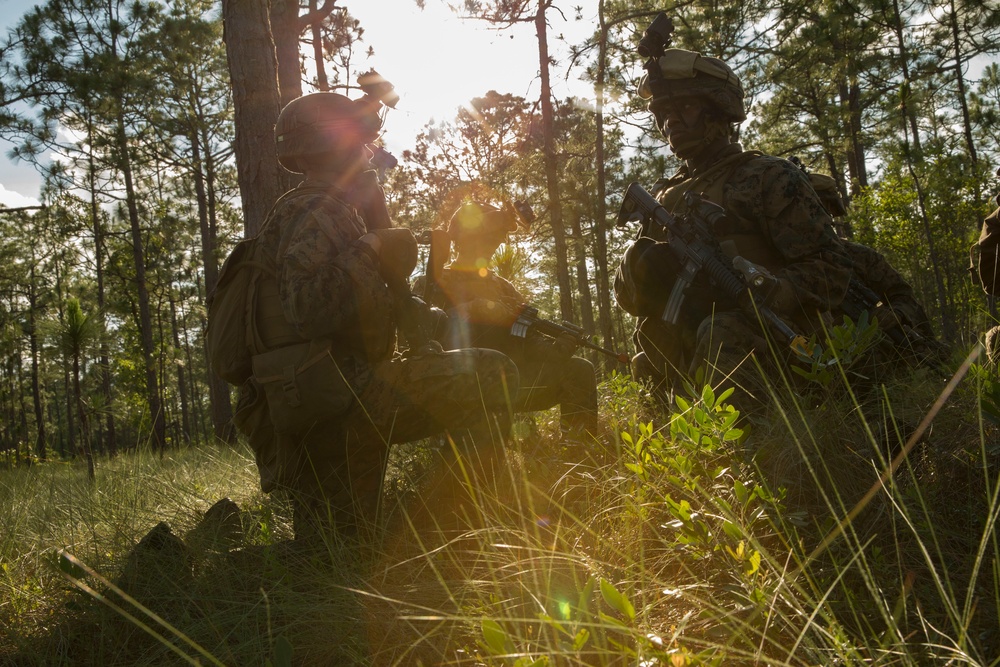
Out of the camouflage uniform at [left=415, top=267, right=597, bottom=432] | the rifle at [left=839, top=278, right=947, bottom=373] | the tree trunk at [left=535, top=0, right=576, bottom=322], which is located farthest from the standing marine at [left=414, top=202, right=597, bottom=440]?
the tree trunk at [left=535, top=0, right=576, bottom=322]

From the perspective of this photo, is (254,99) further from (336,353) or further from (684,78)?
(684,78)

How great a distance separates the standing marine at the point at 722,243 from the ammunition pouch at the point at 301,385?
5.38 feet

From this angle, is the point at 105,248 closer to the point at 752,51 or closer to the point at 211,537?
the point at 752,51

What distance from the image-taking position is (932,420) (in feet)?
7.15

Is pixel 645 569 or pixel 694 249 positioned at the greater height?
pixel 694 249

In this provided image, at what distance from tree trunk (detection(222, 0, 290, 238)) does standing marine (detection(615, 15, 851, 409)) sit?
2.54m

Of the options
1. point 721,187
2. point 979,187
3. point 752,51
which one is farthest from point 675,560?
point 752,51

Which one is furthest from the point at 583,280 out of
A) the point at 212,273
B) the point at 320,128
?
the point at 320,128

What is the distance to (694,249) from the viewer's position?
128 inches

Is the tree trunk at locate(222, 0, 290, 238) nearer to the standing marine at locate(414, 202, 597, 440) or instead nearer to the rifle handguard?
the standing marine at locate(414, 202, 597, 440)

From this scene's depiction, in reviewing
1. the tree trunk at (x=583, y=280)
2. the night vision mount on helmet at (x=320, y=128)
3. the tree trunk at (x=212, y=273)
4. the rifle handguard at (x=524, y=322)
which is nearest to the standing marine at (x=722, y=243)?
the rifle handguard at (x=524, y=322)

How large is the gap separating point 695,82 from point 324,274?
2210 millimetres

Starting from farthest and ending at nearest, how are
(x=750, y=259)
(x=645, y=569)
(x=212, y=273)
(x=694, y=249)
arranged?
(x=212, y=273) < (x=750, y=259) < (x=694, y=249) < (x=645, y=569)

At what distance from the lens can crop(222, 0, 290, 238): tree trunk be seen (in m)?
4.54
